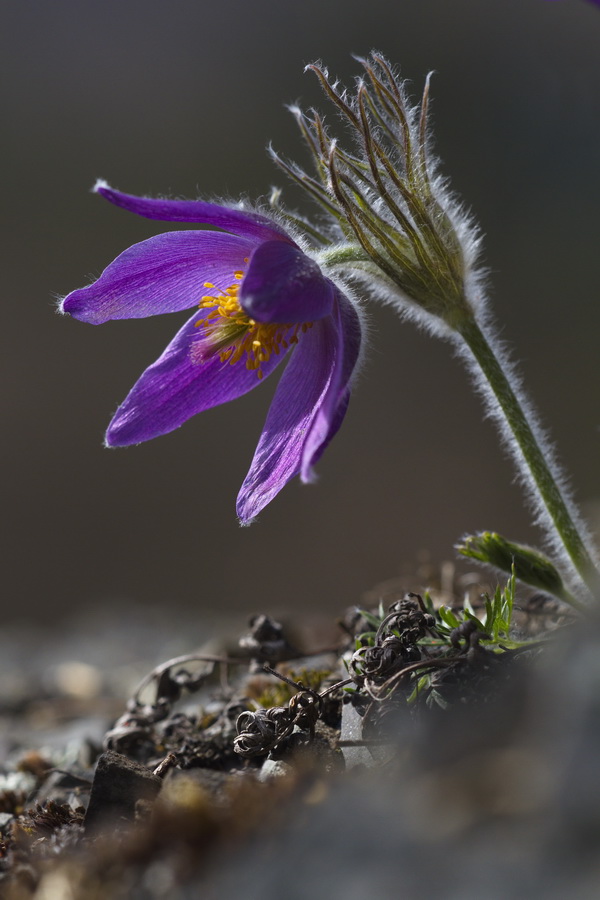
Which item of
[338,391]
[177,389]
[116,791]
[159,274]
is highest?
[159,274]

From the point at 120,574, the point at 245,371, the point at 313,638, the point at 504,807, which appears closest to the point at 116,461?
the point at 120,574

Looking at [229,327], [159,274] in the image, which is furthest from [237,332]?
[159,274]

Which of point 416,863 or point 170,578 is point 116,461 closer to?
point 170,578

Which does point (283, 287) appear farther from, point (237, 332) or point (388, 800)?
point (388, 800)

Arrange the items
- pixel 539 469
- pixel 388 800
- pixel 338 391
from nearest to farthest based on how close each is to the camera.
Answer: pixel 388 800
pixel 338 391
pixel 539 469

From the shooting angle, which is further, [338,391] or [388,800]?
[338,391]

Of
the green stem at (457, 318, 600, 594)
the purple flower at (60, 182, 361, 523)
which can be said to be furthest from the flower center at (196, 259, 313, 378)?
the green stem at (457, 318, 600, 594)
